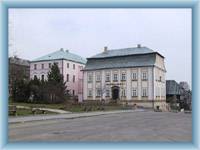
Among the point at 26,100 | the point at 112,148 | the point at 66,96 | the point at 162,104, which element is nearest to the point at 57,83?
Answer: the point at 66,96

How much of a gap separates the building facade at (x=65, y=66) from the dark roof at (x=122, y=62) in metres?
9.50

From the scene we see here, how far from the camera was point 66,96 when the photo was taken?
52.0 m

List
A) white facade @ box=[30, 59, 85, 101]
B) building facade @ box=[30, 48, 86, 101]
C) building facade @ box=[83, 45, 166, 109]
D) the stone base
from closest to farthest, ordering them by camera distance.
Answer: the stone base → building facade @ box=[83, 45, 166, 109] → white facade @ box=[30, 59, 85, 101] → building facade @ box=[30, 48, 86, 101]

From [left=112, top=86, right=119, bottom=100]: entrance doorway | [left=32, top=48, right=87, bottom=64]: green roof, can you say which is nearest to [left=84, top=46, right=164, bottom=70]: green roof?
[left=112, top=86, right=119, bottom=100]: entrance doorway

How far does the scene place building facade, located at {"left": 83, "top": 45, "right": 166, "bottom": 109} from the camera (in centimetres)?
5641

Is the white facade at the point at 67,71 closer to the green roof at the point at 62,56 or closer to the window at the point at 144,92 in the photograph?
the green roof at the point at 62,56

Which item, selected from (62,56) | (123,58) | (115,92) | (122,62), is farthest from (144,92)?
(62,56)

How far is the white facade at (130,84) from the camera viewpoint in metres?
56.1

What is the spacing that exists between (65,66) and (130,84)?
2017 cm

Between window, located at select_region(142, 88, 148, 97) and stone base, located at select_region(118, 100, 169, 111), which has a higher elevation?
window, located at select_region(142, 88, 148, 97)

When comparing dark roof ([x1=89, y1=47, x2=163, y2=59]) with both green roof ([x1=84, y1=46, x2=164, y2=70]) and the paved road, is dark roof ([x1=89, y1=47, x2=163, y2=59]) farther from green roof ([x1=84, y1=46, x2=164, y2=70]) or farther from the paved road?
the paved road

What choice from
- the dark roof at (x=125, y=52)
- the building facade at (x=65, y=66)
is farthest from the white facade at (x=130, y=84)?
the building facade at (x=65, y=66)
